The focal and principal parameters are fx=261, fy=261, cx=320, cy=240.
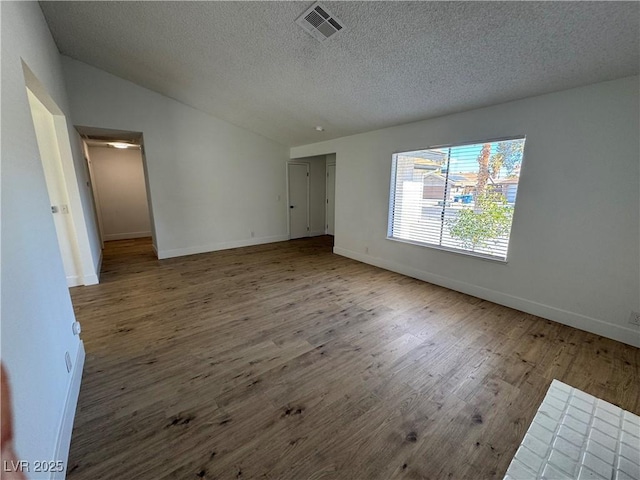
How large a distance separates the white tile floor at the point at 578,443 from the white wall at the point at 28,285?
7.74 feet

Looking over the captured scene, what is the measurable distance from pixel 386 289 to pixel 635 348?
244 centimetres

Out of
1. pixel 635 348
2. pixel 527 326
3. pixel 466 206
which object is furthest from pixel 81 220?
pixel 635 348

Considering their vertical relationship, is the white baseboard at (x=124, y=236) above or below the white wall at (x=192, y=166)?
below

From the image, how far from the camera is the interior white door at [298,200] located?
693 centimetres

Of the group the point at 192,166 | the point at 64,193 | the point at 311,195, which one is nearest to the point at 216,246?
the point at 192,166

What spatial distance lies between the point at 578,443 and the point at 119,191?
9104 mm

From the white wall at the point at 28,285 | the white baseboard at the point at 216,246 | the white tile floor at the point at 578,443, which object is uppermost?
the white wall at the point at 28,285

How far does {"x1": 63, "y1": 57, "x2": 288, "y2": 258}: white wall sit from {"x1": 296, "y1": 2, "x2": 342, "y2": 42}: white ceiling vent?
12.0 feet

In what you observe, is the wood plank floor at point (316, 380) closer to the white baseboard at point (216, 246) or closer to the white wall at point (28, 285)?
the white wall at point (28, 285)

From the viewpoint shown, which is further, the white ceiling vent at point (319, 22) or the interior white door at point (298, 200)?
the interior white door at point (298, 200)

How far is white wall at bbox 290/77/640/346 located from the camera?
2.43 m

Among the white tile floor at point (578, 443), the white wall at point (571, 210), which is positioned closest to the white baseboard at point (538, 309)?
the white wall at point (571, 210)

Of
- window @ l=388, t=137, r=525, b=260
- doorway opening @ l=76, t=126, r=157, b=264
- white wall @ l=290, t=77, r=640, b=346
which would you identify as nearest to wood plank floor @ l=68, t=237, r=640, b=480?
white wall @ l=290, t=77, r=640, b=346

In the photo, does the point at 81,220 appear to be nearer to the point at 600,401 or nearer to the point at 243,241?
Answer: the point at 243,241
